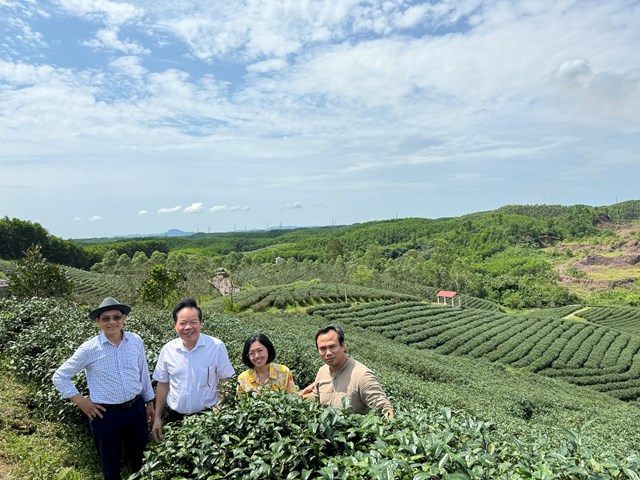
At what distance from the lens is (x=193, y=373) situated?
127 inches

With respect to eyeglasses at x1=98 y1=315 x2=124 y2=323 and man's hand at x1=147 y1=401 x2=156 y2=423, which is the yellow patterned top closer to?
man's hand at x1=147 y1=401 x2=156 y2=423

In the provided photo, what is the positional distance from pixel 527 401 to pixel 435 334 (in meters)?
16.8

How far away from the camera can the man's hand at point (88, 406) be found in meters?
3.03

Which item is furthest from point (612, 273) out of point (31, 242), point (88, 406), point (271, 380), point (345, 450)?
point (31, 242)

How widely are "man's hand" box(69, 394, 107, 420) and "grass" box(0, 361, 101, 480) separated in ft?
2.80

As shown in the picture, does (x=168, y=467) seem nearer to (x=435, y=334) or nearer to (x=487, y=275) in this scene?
(x=435, y=334)

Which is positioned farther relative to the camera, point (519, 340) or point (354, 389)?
point (519, 340)

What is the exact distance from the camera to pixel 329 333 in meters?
2.96

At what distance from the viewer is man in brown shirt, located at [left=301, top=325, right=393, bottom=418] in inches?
109

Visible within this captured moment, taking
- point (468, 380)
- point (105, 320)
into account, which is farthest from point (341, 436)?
point (468, 380)

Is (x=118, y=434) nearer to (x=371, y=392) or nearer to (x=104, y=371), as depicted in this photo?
(x=104, y=371)

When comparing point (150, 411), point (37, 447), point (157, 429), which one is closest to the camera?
point (157, 429)

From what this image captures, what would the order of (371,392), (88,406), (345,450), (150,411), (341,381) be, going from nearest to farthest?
(345,450) < (371,392) < (341,381) < (88,406) < (150,411)

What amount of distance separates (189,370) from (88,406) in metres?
0.75
